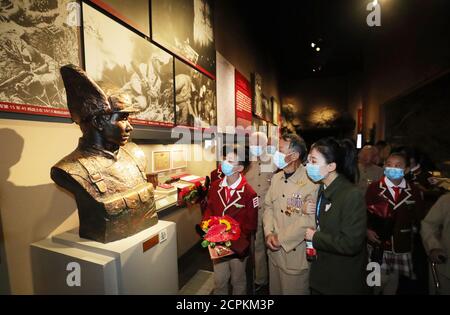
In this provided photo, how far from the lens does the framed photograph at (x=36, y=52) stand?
1330mm

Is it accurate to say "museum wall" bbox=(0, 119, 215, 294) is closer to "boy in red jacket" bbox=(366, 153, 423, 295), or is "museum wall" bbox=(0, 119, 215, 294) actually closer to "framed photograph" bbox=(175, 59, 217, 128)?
"framed photograph" bbox=(175, 59, 217, 128)

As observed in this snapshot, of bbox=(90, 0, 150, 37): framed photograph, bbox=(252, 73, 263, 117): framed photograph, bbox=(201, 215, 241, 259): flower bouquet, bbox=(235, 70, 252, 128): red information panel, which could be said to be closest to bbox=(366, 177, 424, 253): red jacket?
bbox=(201, 215, 241, 259): flower bouquet

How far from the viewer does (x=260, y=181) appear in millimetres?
2840

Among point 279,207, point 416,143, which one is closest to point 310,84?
point 416,143

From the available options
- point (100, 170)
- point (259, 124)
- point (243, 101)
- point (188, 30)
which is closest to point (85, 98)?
point (100, 170)

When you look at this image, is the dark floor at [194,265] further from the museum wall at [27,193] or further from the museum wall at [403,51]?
the museum wall at [403,51]

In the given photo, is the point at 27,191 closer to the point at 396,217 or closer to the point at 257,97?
the point at 396,217

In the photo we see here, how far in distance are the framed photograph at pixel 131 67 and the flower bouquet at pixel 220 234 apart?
124 centimetres

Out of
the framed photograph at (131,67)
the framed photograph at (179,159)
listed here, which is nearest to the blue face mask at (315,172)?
the framed photograph at (131,67)

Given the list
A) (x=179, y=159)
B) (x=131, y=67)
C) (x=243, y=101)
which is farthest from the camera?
(x=243, y=101)

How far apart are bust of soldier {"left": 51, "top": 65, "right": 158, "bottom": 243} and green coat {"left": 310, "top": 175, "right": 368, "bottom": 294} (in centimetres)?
128

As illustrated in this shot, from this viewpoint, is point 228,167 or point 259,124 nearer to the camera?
point 228,167

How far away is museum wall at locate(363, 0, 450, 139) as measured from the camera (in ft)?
14.0

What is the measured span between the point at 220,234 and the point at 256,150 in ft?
4.89
